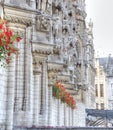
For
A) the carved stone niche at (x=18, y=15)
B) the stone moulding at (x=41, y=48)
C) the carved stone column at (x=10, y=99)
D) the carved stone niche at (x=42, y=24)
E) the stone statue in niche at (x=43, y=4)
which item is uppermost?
the stone statue in niche at (x=43, y=4)

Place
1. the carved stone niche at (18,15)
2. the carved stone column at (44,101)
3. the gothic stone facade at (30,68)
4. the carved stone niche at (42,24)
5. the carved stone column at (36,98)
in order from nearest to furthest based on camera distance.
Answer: the gothic stone facade at (30,68) → the carved stone niche at (18,15) → the carved stone niche at (42,24) → the carved stone column at (36,98) → the carved stone column at (44,101)

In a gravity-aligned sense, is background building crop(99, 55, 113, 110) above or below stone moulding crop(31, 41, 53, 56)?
above

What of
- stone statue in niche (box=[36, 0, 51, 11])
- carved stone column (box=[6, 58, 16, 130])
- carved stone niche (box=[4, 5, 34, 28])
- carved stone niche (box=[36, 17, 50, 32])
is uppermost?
stone statue in niche (box=[36, 0, 51, 11])

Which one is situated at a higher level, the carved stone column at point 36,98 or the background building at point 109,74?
the background building at point 109,74

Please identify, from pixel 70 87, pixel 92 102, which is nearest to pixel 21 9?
pixel 70 87

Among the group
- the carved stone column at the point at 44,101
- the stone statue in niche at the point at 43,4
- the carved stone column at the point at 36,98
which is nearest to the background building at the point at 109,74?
the stone statue in niche at the point at 43,4

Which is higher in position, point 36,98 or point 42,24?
point 42,24

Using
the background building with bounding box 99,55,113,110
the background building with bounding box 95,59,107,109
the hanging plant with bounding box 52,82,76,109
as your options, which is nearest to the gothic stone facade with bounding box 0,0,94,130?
the hanging plant with bounding box 52,82,76,109

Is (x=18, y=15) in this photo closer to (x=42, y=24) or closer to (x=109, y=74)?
(x=42, y=24)

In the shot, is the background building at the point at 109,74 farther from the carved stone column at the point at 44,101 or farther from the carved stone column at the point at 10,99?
the carved stone column at the point at 10,99

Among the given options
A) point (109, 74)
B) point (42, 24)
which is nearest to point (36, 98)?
point (42, 24)

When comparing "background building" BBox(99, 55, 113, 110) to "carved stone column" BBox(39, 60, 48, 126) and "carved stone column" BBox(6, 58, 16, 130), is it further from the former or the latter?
"carved stone column" BBox(6, 58, 16, 130)

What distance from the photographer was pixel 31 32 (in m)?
26.9

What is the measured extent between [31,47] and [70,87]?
22.9 metres
